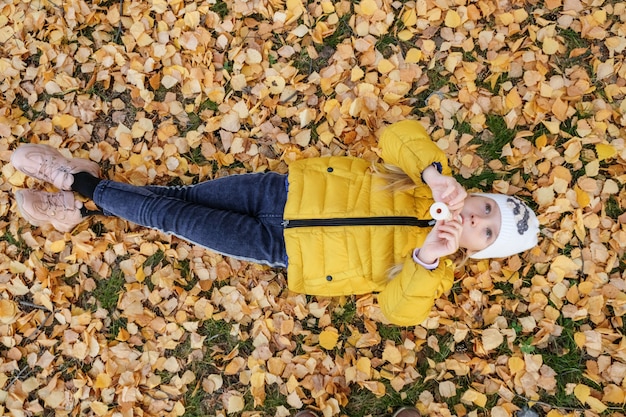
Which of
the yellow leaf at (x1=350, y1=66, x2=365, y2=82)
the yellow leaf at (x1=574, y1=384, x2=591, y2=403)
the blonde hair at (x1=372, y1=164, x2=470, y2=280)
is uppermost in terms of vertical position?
the yellow leaf at (x1=350, y1=66, x2=365, y2=82)

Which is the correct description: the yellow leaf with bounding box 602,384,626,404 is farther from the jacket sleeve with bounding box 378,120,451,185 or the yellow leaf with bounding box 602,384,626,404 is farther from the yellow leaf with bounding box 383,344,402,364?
the jacket sleeve with bounding box 378,120,451,185

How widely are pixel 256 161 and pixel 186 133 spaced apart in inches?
19.9

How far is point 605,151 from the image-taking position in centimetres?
351

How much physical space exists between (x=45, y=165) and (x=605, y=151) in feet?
11.6

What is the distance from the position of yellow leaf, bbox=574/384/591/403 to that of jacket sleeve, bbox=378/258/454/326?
1262mm

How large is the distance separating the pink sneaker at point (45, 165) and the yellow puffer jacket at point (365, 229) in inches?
56.0

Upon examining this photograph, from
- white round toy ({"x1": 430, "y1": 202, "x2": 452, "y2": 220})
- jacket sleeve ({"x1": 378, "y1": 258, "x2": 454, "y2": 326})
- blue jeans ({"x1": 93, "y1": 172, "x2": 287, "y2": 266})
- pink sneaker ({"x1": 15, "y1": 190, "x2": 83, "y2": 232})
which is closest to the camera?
white round toy ({"x1": 430, "y1": 202, "x2": 452, "y2": 220})

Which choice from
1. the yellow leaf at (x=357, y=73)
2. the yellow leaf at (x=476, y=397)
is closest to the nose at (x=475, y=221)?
the yellow leaf at (x=476, y=397)

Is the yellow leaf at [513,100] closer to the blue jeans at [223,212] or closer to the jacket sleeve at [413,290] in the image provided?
the jacket sleeve at [413,290]

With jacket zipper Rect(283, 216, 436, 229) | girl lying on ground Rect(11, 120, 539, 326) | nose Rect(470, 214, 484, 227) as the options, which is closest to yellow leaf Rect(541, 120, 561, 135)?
girl lying on ground Rect(11, 120, 539, 326)

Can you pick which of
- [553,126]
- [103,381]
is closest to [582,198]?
[553,126]

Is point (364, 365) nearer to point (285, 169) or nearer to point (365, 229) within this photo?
point (365, 229)

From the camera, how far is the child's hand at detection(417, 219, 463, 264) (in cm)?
257

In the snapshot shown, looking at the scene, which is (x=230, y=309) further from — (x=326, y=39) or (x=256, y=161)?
(x=326, y=39)
